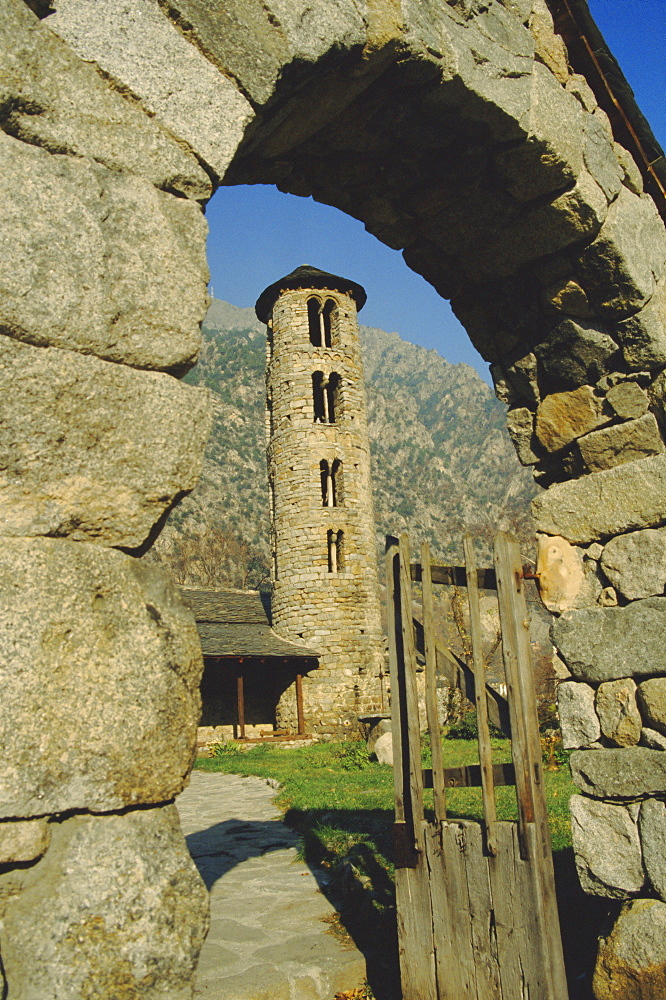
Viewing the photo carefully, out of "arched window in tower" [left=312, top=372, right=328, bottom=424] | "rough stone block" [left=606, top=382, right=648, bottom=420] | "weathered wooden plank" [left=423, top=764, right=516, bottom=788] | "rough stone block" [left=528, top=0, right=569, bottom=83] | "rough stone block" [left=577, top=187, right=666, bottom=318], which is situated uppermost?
"arched window in tower" [left=312, top=372, right=328, bottom=424]

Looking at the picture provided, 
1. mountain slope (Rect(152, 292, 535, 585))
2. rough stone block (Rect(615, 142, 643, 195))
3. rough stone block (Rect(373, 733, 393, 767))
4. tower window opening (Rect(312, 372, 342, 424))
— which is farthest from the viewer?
mountain slope (Rect(152, 292, 535, 585))

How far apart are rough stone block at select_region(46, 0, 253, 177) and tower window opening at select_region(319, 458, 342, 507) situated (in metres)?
20.2

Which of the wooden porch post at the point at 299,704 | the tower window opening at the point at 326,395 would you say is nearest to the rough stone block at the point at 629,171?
the wooden porch post at the point at 299,704

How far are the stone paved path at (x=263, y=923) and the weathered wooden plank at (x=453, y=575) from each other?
192cm

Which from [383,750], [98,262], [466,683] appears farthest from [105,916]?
[383,750]

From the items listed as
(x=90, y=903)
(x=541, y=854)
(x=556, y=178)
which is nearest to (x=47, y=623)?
(x=90, y=903)

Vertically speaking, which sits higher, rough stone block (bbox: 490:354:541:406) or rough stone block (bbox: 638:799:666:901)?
rough stone block (bbox: 490:354:541:406)

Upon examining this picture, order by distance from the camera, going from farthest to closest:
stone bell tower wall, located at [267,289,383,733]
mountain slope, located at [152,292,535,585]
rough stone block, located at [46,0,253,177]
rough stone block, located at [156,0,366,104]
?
mountain slope, located at [152,292,535,585] < stone bell tower wall, located at [267,289,383,733] < rough stone block, located at [156,0,366,104] < rough stone block, located at [46,0,253,177]

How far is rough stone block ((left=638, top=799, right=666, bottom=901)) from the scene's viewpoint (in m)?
2.84

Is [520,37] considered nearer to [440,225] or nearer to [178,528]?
[440,225]

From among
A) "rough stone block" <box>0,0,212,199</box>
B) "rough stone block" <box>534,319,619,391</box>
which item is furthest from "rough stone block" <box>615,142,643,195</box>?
"rough stone block" <box>0,0,212,199</box>

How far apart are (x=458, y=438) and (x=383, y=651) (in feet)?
311

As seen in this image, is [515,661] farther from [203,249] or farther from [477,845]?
[203,249]

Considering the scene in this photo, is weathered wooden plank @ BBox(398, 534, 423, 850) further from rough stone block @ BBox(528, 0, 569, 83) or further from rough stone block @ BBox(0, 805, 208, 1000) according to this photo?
rough stone block @ BBox(528, 0, 569, 83)
